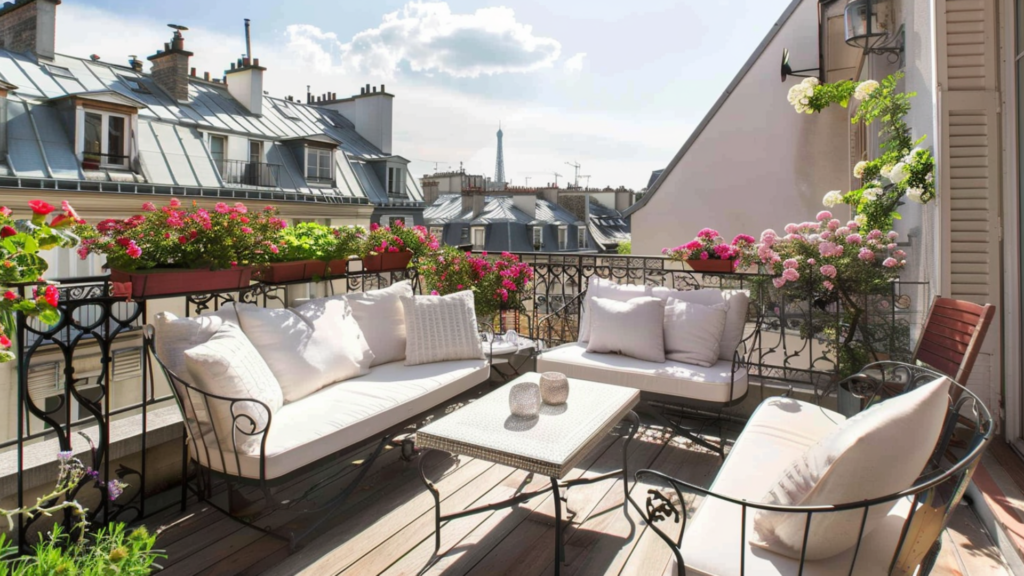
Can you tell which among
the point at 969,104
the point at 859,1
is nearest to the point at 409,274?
the point at 969,104

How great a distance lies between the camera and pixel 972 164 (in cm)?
301

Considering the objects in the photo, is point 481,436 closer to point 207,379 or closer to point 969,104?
point 207,379

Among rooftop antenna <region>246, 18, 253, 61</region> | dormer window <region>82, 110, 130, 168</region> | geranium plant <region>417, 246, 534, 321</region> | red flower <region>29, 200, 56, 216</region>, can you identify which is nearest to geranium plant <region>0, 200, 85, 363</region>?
red flower <region>29, 200, 56, 216</region>

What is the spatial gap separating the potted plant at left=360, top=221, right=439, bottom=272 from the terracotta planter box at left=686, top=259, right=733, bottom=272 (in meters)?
1.91

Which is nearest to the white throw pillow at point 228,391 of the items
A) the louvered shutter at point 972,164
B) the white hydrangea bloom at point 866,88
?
the louvered shutter at point 972,164

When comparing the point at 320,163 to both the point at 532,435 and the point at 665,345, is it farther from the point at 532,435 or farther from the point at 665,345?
the point at 532,435

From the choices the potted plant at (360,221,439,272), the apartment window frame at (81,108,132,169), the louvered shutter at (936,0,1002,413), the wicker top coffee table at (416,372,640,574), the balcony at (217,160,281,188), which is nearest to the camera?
the wicker top coffee table at (416,372,640,574)

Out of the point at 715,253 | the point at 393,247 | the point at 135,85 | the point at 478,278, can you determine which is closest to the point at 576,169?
the point at 135,85

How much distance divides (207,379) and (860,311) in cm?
356

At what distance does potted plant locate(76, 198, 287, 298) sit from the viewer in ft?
7.84

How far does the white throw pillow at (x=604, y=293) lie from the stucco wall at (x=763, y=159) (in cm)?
595

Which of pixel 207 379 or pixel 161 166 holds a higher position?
pixel 161 166

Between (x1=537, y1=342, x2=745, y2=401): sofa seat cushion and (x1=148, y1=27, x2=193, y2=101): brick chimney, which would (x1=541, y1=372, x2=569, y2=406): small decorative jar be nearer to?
(x1=537, y1=342, x2=745, y2=401): sofa seat cushion

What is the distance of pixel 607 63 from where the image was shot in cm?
833
